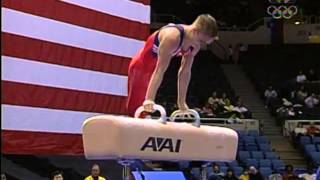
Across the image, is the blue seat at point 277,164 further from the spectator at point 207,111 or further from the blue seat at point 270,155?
the spectator at point 207,111

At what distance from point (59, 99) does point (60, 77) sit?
234 mm

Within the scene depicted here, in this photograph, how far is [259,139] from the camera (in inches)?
465

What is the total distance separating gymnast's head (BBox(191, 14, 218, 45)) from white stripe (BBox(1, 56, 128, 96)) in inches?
107

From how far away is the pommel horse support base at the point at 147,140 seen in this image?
2975 mm

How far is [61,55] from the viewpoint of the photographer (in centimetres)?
648

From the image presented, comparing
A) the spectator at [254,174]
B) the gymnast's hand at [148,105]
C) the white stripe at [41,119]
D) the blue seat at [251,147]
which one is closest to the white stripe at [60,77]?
the white stripe at [41,119]

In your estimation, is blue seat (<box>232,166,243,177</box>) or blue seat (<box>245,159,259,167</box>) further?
blue seat (<box>245,159,259,167</box>)

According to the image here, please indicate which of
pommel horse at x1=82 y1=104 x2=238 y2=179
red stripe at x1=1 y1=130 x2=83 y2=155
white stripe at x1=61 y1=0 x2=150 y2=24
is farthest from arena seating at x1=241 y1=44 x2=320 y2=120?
pommel horse at x1=82 y1=104 x2=238 y2=179

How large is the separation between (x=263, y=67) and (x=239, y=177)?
783cm

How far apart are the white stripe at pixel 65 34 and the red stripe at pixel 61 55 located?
0.05 meters

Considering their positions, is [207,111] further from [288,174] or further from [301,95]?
[288,174]

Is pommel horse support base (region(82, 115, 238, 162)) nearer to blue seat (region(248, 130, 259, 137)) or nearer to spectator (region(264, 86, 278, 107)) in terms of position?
blue seat (region(248, 130, 259, 137))

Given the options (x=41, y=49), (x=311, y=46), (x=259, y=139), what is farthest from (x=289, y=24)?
(x=41, y=49)

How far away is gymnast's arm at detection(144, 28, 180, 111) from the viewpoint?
3.29 metres
